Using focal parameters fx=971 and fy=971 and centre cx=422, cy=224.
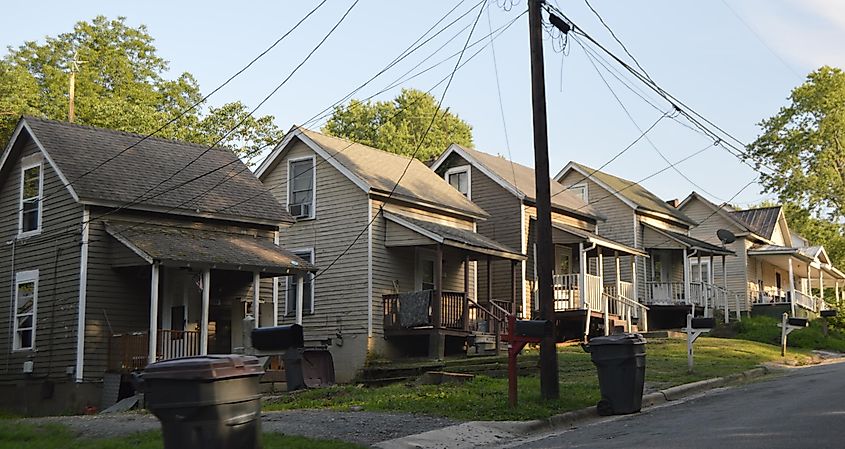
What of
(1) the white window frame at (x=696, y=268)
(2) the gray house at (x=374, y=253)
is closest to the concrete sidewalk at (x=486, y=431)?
(2) the gray house at (x=374, y=253)

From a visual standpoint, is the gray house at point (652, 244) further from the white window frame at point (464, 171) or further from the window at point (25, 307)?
the window at point (25, 307)

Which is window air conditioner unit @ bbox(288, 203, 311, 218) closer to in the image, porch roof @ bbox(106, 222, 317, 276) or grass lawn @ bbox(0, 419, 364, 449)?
porch roof @ bbox(106, 222, 317, 276)

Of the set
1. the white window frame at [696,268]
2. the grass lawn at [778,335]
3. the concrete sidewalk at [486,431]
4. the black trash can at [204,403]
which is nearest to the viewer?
the black trash can at [204,403]

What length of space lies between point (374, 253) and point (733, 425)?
15492mm

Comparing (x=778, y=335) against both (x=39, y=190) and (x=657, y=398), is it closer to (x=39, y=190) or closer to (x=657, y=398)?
(x=657, y=398)

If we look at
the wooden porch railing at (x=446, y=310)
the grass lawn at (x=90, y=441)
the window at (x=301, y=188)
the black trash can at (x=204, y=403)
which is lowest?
the grass lawn at (x=90, y=441)

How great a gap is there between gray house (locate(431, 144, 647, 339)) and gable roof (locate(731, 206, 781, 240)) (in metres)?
17.9

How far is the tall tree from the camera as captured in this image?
167 feet

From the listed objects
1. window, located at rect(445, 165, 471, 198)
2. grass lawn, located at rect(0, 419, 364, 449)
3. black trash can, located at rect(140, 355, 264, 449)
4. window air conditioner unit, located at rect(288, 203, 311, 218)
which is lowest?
grass lawn, located at rect(0, 419, 364, 449)

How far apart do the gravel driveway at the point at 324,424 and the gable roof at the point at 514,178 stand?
17.8 meters

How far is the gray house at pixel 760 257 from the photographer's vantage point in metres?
46.0

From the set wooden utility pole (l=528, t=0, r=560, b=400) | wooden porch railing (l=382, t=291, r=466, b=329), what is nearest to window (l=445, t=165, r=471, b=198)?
wooden porch railing (l=382, t=291, r=466, b=329)

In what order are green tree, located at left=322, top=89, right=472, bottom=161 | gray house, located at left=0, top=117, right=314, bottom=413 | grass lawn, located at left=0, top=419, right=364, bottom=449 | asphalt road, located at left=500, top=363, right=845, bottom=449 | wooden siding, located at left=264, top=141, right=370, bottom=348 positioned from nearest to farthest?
1. asphalt road, located at left=500, top=363, right=845, bottom=449
2. grass lawn, located at left=0, top=419, right=364, bottom=449
3. gray house, located at left=0, top=117, right=314, bottom=413
4. wooden siding, located at left=264, top=141, right=370, bottom=348
5. green tree, located at left=322, top=89, right=472, bottom=161

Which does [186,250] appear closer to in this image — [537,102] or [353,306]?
[353,306]
